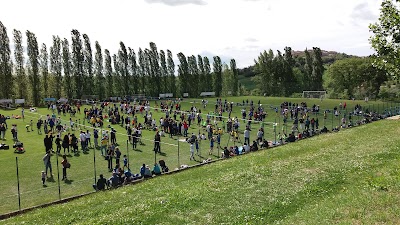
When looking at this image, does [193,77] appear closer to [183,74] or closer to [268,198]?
[183,74]

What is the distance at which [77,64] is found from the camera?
290 feet

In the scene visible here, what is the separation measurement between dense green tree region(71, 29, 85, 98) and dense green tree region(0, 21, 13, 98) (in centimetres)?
1482

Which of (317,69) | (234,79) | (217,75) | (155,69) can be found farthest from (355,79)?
(155,69)

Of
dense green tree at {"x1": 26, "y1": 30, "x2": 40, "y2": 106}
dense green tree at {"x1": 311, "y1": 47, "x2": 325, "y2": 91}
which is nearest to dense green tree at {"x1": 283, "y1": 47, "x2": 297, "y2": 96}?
dense green tree at {"x1": 311, "y1": 47, "x2": 325, "y2": 91}

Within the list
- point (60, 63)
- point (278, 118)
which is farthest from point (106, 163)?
point (60, 63)

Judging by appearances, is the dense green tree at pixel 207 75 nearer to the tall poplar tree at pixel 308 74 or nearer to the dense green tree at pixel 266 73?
the dense green tree at pixel 266 73

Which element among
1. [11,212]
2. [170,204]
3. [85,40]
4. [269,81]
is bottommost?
[11,212]

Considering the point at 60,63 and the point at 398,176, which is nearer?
the point at 398,176

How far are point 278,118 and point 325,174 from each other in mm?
37152

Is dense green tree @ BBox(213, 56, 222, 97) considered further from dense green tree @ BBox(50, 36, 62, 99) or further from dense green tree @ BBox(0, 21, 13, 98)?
dense green tree @ BBox(0, 21, 13, 98)

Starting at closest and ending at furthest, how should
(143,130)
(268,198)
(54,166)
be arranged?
(268,198) → (54,166) → (143,130)

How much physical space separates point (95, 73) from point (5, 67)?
22.1 m

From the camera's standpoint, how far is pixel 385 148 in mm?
20797

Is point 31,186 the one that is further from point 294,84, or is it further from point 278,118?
point 294,84
